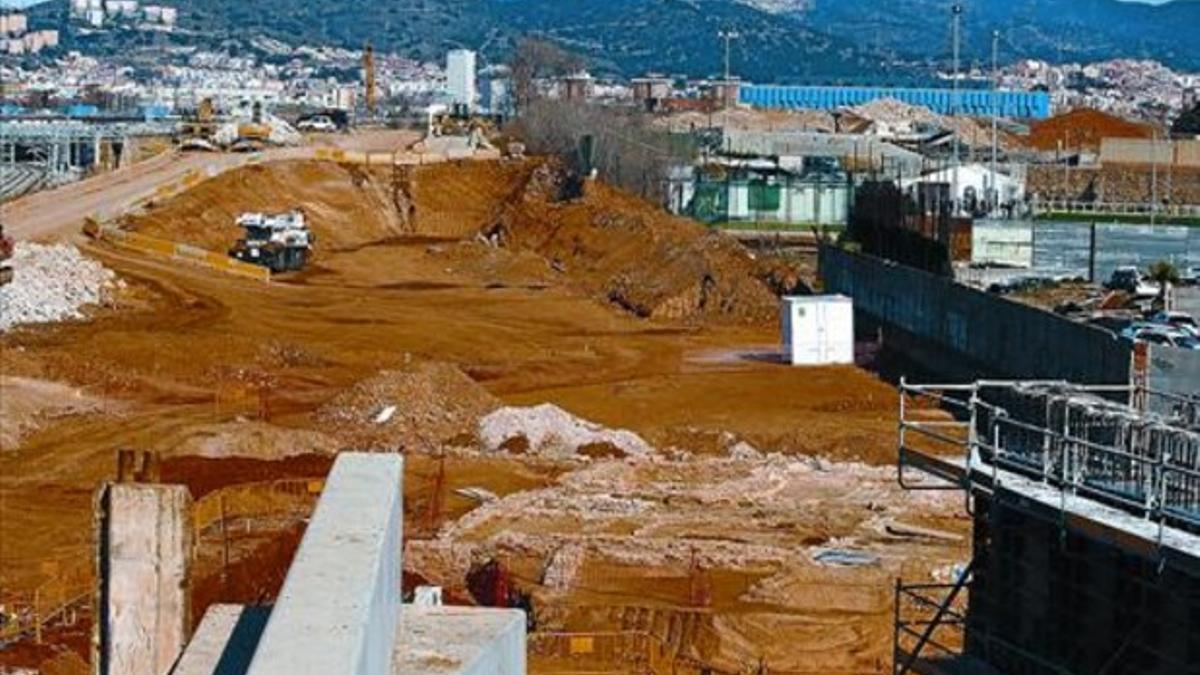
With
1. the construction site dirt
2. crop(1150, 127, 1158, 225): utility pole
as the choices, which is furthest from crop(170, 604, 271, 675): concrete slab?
crop(1150, 127, 1158, 225): utility pole

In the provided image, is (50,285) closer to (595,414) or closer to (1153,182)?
(595,414)

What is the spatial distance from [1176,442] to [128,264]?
46765mm

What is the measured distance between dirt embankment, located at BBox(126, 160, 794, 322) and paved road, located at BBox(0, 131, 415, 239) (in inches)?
68.8

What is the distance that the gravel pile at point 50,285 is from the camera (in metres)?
47.2

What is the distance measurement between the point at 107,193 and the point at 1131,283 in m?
38.0

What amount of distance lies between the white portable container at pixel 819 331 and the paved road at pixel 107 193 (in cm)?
2411

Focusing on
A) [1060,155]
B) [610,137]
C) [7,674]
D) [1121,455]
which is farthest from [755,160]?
[1121,455]

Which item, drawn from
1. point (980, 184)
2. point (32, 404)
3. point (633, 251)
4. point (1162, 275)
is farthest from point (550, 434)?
point (980, 184)

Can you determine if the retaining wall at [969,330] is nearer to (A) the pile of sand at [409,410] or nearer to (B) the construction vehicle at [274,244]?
(A) the pile of sand at [409,410]

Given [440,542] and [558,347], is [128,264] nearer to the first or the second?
[558,347]

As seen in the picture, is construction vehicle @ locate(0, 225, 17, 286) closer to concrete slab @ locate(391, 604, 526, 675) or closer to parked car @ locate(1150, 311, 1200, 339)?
parked car @ locate(1150, 311, 1200, 339)

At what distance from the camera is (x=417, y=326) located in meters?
48.9

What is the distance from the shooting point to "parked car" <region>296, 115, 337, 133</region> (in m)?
117

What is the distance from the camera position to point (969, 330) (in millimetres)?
38219
